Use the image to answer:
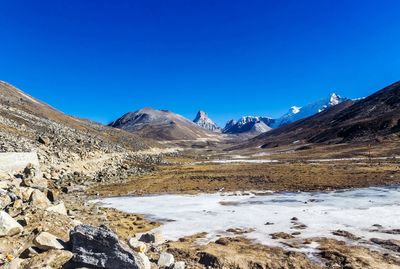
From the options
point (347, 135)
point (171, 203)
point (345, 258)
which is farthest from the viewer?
point (347, 135)

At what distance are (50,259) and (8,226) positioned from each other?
3135 millimetres

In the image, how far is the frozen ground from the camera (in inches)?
928

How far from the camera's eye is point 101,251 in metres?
14.7

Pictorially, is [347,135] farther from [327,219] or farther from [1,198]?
[1,198]

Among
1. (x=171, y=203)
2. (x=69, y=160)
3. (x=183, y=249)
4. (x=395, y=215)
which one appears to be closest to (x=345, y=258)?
(x=183, y=249)

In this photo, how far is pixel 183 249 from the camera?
19.1 meters

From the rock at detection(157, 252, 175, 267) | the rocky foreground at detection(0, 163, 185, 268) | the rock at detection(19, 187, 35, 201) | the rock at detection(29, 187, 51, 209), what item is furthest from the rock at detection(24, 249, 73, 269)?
the rock at detection(19, 187, 35, 201)

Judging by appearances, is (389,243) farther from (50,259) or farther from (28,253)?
(28,253)

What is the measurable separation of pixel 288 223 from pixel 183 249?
9391 millimetres

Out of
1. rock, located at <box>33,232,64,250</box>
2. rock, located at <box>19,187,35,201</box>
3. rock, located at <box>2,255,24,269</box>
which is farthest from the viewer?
rock, located at <box>19,187,35,201</box>

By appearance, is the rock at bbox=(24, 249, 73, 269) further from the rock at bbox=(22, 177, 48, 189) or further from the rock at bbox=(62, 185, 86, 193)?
the rock at bbox=(62, 185, 86, 193)

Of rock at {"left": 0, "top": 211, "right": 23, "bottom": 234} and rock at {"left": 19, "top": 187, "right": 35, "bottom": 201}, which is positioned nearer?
rock at {"left": 0, "top": 211, "right": 23, "bottom": 234}

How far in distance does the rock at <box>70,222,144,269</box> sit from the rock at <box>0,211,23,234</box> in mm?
3274

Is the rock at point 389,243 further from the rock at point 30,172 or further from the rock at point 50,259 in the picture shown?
the rock at point 30,172
